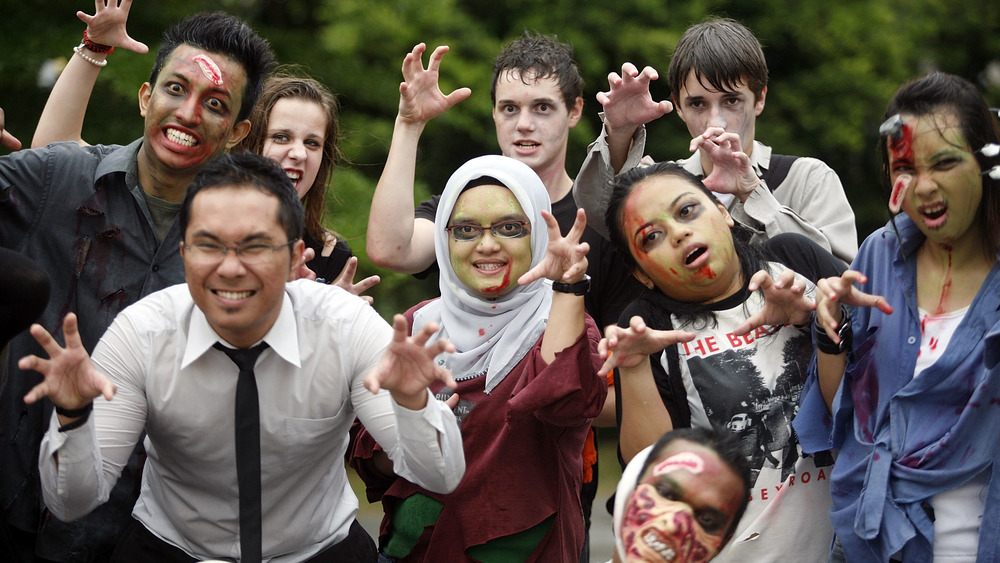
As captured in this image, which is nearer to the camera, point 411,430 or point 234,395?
point 411,430

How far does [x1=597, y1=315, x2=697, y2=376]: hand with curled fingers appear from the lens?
3.08 metres

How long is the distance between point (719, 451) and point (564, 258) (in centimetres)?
79

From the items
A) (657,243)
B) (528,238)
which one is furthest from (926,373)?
(528,238)

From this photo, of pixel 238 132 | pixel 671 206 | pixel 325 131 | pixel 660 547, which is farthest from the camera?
pixel 325 131

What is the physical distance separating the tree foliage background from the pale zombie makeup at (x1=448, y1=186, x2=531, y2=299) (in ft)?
13.9

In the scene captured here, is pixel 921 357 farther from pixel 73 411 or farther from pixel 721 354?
pixel 73 411

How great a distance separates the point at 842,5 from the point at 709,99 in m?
6.88

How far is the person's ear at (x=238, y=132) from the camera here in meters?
4.02

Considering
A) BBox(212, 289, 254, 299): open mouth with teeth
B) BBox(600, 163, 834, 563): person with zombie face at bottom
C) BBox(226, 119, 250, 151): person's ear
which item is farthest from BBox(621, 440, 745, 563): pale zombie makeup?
BBox(226, 119, 250, 151): person's ear

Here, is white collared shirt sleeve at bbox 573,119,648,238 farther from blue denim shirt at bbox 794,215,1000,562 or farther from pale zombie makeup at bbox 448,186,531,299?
blue denim shirt at bbox 794,215,1000,562

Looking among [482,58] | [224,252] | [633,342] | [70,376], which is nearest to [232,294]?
[224,252]

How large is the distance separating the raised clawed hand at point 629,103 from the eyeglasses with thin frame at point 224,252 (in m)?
1.49

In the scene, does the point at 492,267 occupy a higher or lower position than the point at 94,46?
lower

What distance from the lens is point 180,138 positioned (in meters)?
3.77
